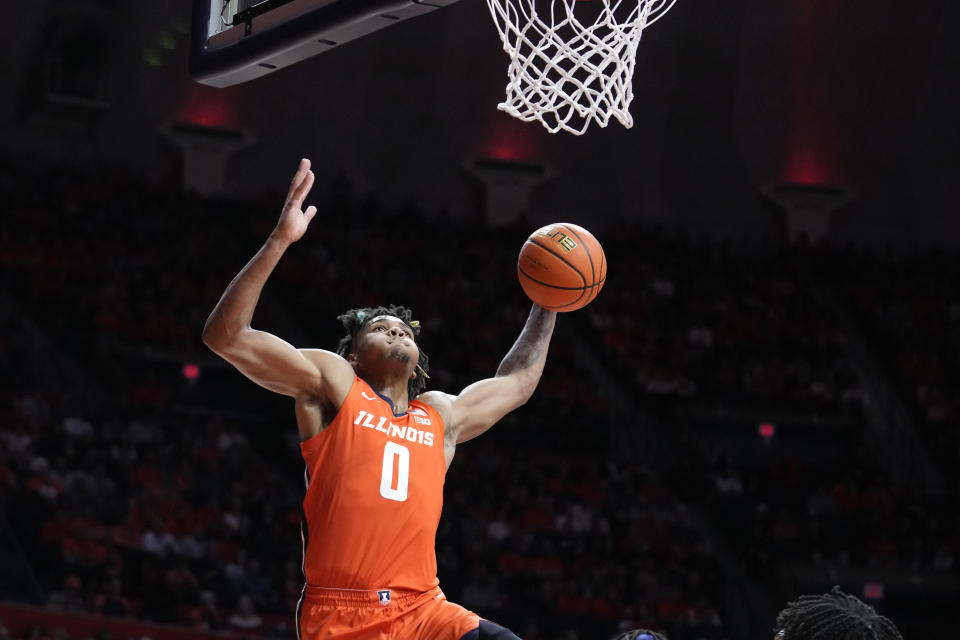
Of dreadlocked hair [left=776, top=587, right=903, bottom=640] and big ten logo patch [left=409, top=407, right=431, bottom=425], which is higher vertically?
big ten logo patch [left=409, top=407, right=431, bottom=425]

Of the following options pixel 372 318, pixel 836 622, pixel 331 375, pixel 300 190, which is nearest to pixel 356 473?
pixel 331 375

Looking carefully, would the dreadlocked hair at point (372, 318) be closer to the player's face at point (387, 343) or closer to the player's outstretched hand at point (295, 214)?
the player's face at point (387, 343)

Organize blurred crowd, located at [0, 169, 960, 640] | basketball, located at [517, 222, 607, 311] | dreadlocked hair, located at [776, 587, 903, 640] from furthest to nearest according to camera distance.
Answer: blurred crowd, located at [0, 169, 960, 640], basketball, located at [517, 222, 607, 311], dreadlocked hair, located at [776, 587, 903, 640]

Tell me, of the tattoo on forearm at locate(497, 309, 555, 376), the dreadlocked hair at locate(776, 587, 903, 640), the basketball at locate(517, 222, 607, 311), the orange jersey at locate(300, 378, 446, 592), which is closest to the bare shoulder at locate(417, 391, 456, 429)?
the orange jersey at locate(300, 378, 446, 592)

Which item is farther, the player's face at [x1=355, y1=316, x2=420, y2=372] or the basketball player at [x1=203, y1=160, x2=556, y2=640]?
the player's face at [x1=355, y1=316, x2=420, y2=372]

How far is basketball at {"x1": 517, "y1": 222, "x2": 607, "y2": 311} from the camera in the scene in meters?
4.71

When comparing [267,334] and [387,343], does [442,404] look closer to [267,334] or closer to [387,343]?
[387,343]

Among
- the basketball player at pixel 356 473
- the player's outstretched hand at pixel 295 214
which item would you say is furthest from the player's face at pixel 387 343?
the player's outstretched hand at pixel 295 214

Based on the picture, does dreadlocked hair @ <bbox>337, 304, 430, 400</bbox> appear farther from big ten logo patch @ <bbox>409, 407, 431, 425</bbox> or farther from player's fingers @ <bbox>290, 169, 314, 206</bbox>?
player's fingers @ <bbox>290, 169, 314, 206</bbox>

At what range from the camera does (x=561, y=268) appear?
15.4 feet

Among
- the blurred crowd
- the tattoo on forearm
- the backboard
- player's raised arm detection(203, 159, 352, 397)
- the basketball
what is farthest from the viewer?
the blurred crowd

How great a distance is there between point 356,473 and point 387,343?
51cm

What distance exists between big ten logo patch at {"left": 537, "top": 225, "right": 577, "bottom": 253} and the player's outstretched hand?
1085mm

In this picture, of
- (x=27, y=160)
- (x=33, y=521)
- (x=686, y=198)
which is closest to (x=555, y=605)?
(x=33, y=521)
